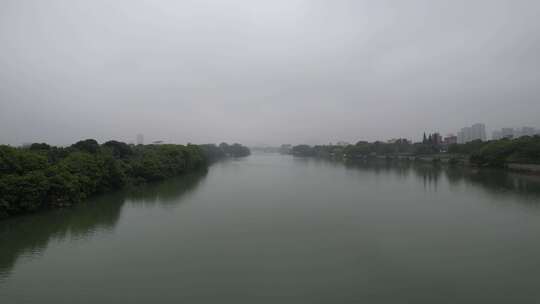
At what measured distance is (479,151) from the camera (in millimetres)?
22672

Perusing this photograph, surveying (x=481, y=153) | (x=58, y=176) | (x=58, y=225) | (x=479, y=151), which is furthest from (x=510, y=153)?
(x=58, y=176)

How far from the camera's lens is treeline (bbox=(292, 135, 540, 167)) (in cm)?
1975

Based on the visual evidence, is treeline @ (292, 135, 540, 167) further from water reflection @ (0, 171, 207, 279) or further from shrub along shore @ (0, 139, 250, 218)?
shrub along shore @ (0, 139, 250, 218)

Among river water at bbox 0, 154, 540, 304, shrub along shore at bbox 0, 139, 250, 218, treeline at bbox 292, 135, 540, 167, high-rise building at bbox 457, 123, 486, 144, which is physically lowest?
river water at bbox 0, 154, 540, 304

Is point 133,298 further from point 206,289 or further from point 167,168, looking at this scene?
point 167,168

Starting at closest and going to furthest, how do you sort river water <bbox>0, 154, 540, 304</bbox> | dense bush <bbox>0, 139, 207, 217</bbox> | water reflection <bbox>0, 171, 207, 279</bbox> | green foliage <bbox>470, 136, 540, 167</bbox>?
river water <bbox>0, 154, 540, 304</bbox> → water reflection <bbox>0, 171, 207, 279</bbox> → dense bush <bbox>0, 139, 207, 217</bbox> → green foliage <bbox>470, 136, 540, 167</bbox>

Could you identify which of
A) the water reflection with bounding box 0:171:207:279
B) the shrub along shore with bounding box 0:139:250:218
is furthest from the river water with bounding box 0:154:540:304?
the shrub along shore with bounding box 0:139:250:218

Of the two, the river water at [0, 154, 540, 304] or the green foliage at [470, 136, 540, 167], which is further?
the green foliage at [470, 136, 540, 167]

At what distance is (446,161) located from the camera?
28.1 meters

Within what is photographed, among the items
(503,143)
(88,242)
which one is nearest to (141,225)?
(88,242)

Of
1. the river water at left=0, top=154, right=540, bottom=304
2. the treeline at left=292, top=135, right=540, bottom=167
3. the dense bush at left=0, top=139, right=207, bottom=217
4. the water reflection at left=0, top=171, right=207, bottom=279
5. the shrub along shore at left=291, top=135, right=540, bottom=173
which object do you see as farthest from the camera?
the treeline at left=292, top=135, right=540, bottom=167

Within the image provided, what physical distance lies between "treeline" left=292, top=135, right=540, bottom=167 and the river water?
504 inches

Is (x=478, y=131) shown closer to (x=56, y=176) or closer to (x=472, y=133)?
(x=472, y=133)

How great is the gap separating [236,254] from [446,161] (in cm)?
2853
